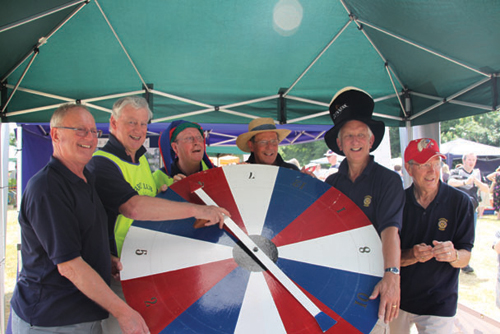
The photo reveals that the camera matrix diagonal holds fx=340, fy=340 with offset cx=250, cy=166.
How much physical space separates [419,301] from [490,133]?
1660 inches

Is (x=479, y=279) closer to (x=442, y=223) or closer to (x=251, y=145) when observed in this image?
(x=442, y=223)

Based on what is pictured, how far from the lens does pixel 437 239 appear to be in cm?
230

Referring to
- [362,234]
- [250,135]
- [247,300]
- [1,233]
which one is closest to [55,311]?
[247,300]

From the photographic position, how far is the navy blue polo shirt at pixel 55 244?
151cm

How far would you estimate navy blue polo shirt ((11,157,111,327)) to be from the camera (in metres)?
1.51

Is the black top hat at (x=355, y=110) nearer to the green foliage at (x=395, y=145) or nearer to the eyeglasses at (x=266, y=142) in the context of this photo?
the eyeglasses at (x=266, y=142)

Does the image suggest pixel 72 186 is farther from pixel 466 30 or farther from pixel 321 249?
pixel 466 30

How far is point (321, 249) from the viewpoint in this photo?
1.84 m

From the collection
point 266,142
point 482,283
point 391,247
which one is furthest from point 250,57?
point 482,283

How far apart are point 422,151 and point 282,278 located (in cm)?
142

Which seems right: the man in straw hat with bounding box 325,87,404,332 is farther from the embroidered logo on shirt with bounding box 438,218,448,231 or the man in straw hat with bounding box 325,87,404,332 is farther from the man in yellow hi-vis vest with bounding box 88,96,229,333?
the man in yellow hi-vis vest with bounding box 88,96,229,333

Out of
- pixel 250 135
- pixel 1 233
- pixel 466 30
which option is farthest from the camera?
pixel 1 233

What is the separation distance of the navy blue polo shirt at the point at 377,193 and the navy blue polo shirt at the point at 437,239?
39 centimetres

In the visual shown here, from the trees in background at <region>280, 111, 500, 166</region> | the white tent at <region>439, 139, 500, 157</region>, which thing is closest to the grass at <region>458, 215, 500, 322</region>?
the white tent at <region>439, 139, 500, 157</region>
